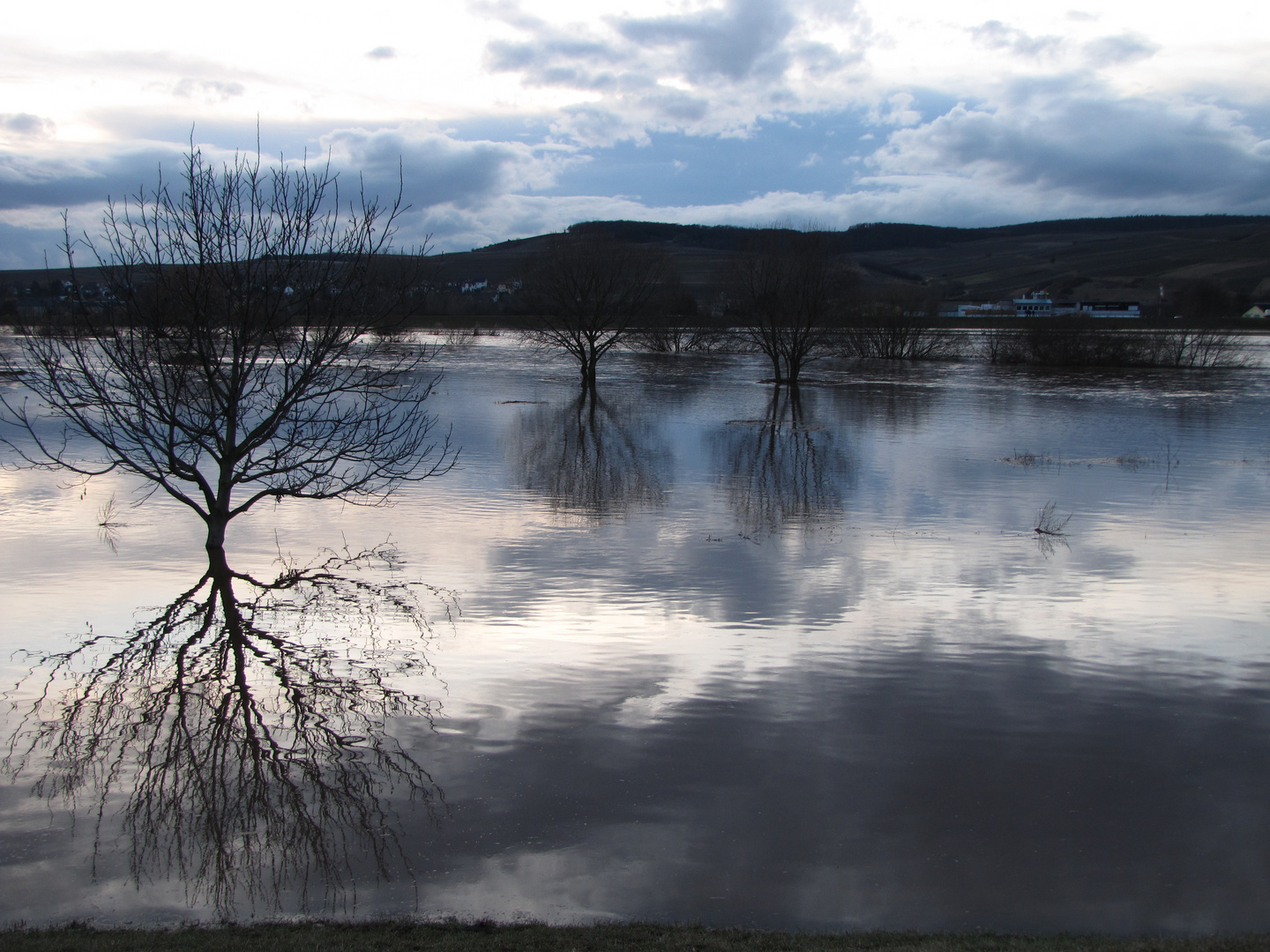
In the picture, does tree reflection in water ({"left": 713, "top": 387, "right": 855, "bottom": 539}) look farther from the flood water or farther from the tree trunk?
the tree trunk

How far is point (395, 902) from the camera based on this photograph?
5508 mm

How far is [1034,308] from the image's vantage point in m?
144

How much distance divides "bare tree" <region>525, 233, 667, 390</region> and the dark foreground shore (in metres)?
36.3

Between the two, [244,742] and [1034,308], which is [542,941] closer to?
[244,742]

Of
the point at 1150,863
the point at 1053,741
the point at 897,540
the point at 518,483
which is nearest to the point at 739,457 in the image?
the point at 518,483

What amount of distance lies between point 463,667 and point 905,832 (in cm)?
441

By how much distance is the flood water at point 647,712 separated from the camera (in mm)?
5742

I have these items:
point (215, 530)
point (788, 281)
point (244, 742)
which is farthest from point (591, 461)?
point (788, 281)

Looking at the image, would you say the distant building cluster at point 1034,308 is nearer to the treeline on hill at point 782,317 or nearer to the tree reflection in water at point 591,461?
the treeline on hill at point 782,317

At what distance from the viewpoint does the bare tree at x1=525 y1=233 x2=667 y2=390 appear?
40875 millimetres

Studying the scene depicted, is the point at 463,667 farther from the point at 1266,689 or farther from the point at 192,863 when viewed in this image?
A: the point at 1266,689

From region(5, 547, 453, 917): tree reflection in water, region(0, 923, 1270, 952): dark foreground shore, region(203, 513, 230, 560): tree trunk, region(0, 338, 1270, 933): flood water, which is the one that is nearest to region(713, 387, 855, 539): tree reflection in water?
region(0, 338, 1270, 933): flood water

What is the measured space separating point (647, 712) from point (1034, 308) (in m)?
150

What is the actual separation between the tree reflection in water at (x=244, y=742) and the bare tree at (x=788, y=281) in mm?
31173
